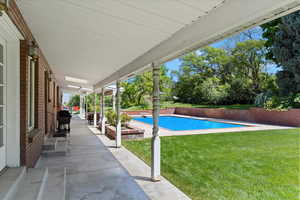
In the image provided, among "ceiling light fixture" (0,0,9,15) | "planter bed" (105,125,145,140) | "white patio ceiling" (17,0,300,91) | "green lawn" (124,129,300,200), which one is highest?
"white patio ceiling" (17,0,300,91)

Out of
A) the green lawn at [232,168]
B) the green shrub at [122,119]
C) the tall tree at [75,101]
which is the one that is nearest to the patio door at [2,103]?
the green lawn at [232,168]

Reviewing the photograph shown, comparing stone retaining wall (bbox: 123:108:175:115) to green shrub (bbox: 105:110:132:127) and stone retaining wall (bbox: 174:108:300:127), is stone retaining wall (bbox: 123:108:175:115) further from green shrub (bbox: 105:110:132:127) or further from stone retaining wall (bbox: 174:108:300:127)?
green shrub (bbox: 105:110:132:127)

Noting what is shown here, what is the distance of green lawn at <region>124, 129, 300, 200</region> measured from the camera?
344cm

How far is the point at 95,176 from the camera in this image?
3.94 m

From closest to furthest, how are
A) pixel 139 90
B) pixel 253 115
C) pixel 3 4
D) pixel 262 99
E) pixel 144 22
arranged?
pixel 3 4 → pixel 144 22 → pixel 253 115 → pixel 262 99 → pixel 139 90

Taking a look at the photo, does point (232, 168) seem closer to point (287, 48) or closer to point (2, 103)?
point (2, 103)

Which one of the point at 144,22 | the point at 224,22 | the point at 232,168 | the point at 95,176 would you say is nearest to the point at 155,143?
the point at 95,176

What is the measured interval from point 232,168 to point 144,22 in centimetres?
379

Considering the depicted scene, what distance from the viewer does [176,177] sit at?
402 centimetres

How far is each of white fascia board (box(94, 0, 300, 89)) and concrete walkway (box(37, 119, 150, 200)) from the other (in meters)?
2.36

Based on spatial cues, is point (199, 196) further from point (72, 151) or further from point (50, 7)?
point (72, 151)

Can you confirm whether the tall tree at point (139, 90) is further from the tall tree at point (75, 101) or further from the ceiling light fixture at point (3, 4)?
the ceiling light fixture at point (3, 4)

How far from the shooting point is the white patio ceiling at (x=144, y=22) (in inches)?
73.9

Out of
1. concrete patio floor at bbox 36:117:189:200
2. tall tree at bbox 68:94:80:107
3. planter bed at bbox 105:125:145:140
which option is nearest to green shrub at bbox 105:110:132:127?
planter bed at bbox 105:125:145:140
